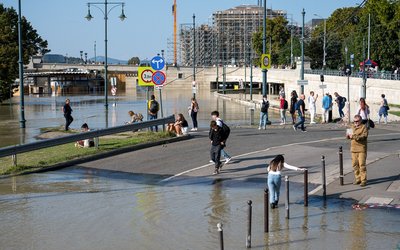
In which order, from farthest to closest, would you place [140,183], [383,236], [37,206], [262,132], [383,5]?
[383,5] → [262,132] → [140,183] → [37,206] → [383,236]

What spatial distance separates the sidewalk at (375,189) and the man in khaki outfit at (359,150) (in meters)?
0.23

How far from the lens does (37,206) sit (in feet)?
43.8

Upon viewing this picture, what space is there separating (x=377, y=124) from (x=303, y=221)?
828 inches

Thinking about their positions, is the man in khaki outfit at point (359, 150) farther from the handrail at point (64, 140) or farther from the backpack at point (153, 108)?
the backpack at point (153, 108)

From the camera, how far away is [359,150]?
14.8 metres

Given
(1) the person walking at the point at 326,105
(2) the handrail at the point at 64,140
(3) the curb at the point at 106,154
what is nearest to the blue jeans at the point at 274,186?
(3) the curb at the point at 106,154

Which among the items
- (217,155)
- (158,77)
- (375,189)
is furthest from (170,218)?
(158,77)

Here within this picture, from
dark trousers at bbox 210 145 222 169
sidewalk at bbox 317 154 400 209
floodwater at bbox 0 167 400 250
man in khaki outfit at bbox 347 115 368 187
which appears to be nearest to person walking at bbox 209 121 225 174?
dark trousers at bbox 210 145 222 169

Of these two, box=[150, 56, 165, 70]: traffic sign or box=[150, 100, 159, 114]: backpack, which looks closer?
box=[150, 56, 165, 70]: traffic sign

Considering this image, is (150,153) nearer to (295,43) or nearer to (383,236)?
(383,236)

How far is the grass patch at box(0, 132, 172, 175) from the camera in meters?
18.5

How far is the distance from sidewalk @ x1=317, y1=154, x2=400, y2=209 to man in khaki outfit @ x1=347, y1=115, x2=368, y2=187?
0.23 meters

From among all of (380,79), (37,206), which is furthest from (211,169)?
(380,79)

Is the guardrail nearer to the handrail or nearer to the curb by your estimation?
the handrail
